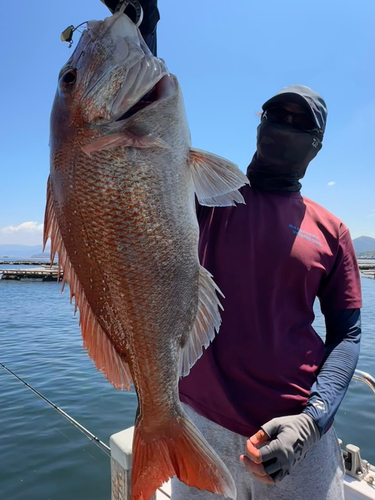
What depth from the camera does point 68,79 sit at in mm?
1459

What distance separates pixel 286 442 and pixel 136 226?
1.05 m

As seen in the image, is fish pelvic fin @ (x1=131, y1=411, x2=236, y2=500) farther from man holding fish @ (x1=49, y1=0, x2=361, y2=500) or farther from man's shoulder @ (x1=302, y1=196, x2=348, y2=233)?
man's shoulder @ (x1=302, y1=196, x2=348, y2=233)

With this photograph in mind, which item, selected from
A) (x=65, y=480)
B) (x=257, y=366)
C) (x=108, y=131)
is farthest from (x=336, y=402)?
(x=65, y=480)

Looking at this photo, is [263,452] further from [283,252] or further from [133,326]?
[283,252]

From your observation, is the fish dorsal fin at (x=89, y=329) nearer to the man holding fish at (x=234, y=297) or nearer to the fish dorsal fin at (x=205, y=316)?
the man holding fish at (x=234, y=297)

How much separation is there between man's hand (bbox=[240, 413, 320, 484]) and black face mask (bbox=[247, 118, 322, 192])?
122cm

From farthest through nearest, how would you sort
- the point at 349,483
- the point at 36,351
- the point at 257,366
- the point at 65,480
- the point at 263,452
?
the point at 36,351 → the point at 65,480 → the point at 349,483 → the point at 257,366 → the point at 263,452

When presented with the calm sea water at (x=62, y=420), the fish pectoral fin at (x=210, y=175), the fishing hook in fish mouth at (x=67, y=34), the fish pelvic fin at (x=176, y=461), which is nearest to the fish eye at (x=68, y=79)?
the fishing hook in fish mouth at (x=67, y=34)

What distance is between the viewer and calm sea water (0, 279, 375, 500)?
5.26 meters

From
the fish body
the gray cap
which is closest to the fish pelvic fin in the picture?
the fish body

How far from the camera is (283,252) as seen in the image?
187 cm

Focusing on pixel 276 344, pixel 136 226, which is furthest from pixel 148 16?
pixel 276 344

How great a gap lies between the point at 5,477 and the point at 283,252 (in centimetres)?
568

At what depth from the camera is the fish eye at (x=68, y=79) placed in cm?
145
